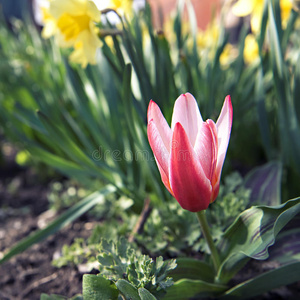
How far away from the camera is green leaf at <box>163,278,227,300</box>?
722 mm

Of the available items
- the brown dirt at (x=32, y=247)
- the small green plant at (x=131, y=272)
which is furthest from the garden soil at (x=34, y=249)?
the small green plant at (x=131, y=272)

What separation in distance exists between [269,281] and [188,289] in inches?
7.2

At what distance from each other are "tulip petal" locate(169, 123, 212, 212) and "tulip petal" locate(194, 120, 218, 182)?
16mm

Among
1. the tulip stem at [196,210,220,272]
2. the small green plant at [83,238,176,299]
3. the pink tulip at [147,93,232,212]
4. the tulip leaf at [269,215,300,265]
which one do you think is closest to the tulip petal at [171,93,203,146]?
the pink tulip at [147,93,232,212]

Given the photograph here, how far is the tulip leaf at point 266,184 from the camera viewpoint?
3.19 feet

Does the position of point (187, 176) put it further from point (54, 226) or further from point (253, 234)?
point (54, 226)

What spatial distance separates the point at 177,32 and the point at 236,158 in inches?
30.4

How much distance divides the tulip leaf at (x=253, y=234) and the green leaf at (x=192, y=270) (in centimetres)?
4

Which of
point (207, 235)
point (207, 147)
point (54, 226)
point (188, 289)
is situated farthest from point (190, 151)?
point (54, 226)

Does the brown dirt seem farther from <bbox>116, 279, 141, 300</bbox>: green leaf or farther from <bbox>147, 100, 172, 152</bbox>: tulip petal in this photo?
<bbox>147, 100, 172, 152</bbox>: tulip petal

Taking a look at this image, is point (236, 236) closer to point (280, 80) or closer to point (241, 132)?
point (280, 80)

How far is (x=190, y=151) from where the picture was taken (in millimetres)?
552

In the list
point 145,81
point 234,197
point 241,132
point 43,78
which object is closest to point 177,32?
point 145,81

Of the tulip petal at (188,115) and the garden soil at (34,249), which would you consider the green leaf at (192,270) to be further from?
the tulip petal at (188,115)
